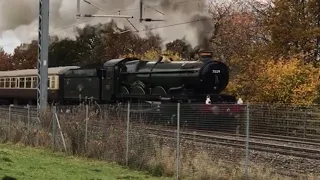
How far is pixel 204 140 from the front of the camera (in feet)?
39.5

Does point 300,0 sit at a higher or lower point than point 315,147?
higher

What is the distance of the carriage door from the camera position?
92.0ft

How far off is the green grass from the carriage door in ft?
42.0

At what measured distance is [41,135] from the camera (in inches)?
695

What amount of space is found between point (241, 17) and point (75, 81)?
48.6 ft

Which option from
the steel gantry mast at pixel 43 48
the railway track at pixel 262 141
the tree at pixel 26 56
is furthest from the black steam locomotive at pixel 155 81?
the tree at pixel 26 56

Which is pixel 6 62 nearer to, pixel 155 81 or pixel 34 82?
pixel 34 82

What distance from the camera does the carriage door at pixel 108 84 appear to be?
28056mm

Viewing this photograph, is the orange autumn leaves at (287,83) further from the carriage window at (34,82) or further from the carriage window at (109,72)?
the carriage window at (34,82)

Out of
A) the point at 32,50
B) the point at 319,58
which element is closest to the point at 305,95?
the point at 319,58

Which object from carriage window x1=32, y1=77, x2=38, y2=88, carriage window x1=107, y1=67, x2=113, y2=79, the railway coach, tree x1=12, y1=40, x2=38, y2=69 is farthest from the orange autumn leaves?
tree x1=12, y1=40, x2=38, y2=69

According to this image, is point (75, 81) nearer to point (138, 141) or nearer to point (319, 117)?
point (138, 141)

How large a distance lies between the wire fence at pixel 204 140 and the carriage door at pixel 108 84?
1212cm

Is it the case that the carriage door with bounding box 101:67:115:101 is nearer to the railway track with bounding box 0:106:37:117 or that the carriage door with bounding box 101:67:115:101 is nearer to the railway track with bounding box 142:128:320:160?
the railway track with bounding box 0:106:37:117
